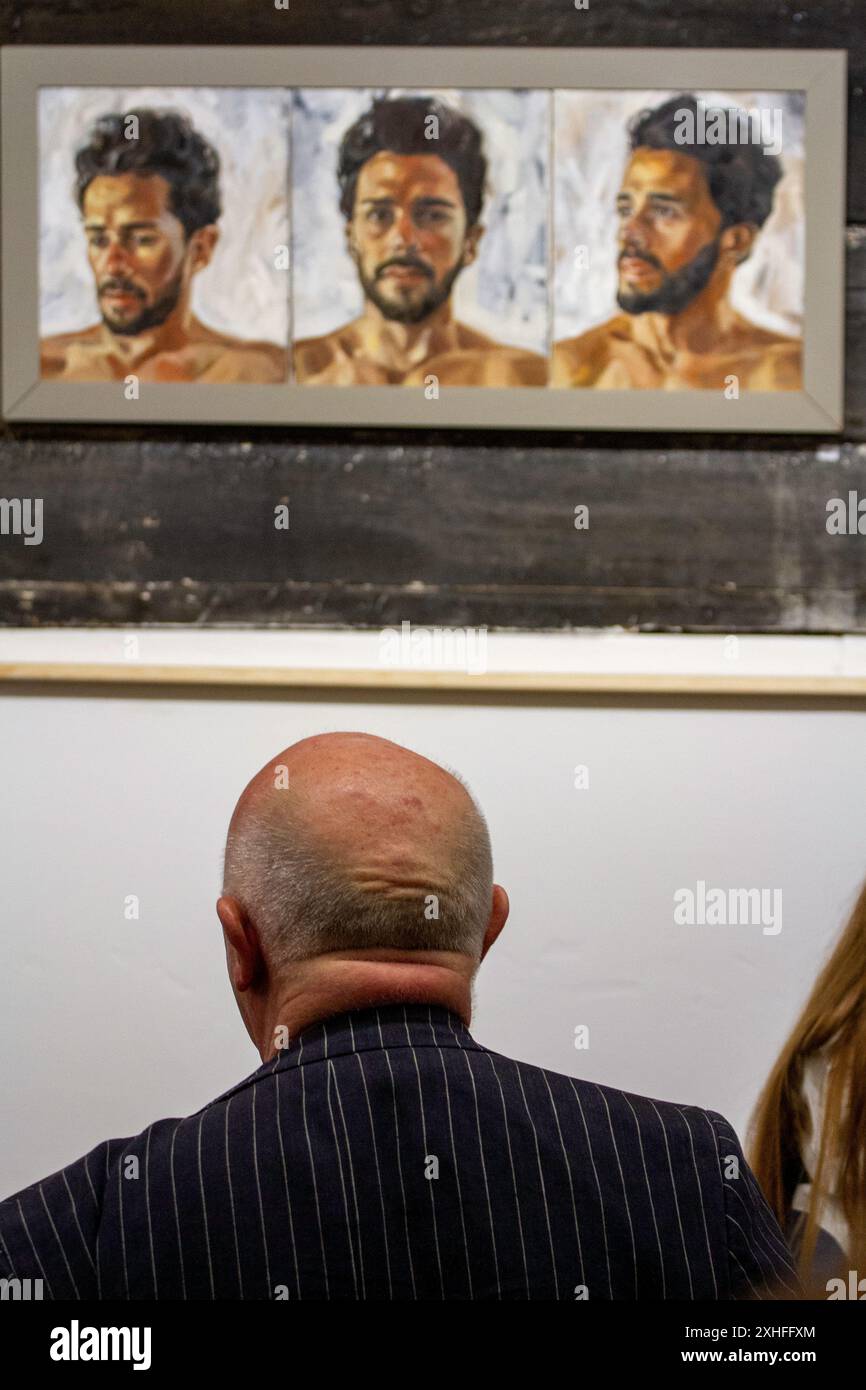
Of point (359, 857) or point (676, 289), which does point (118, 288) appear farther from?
point (359, 857)

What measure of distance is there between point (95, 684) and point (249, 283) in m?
0.50

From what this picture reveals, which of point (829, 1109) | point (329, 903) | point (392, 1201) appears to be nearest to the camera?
point (392, 1201)

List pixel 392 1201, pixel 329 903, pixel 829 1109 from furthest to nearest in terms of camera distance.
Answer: pixel 829 1109 < pixel 329 903 < pixel 392 1201

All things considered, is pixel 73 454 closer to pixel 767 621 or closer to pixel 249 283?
pixel 249 283

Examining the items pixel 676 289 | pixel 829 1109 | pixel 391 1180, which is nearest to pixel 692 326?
pixel 676 289

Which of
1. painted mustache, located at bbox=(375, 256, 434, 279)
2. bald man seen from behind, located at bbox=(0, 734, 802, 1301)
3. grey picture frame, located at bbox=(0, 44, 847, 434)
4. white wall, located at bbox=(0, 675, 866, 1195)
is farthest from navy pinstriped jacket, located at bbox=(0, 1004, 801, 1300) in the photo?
painted mustache, located at bbox=(375, 256, 434, 279)

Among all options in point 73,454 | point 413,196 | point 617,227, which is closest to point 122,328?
point 73,454

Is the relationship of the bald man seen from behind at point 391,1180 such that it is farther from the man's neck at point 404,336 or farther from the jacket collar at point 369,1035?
the man's neck at point 404,336

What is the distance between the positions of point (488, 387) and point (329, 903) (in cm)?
75

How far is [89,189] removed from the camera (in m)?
1.50

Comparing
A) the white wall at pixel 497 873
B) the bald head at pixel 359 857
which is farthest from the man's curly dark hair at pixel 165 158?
the bald head at pixel 359 857

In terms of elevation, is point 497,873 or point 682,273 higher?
point 682,273

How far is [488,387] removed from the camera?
1487 millimetres

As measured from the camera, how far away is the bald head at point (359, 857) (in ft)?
3.17
